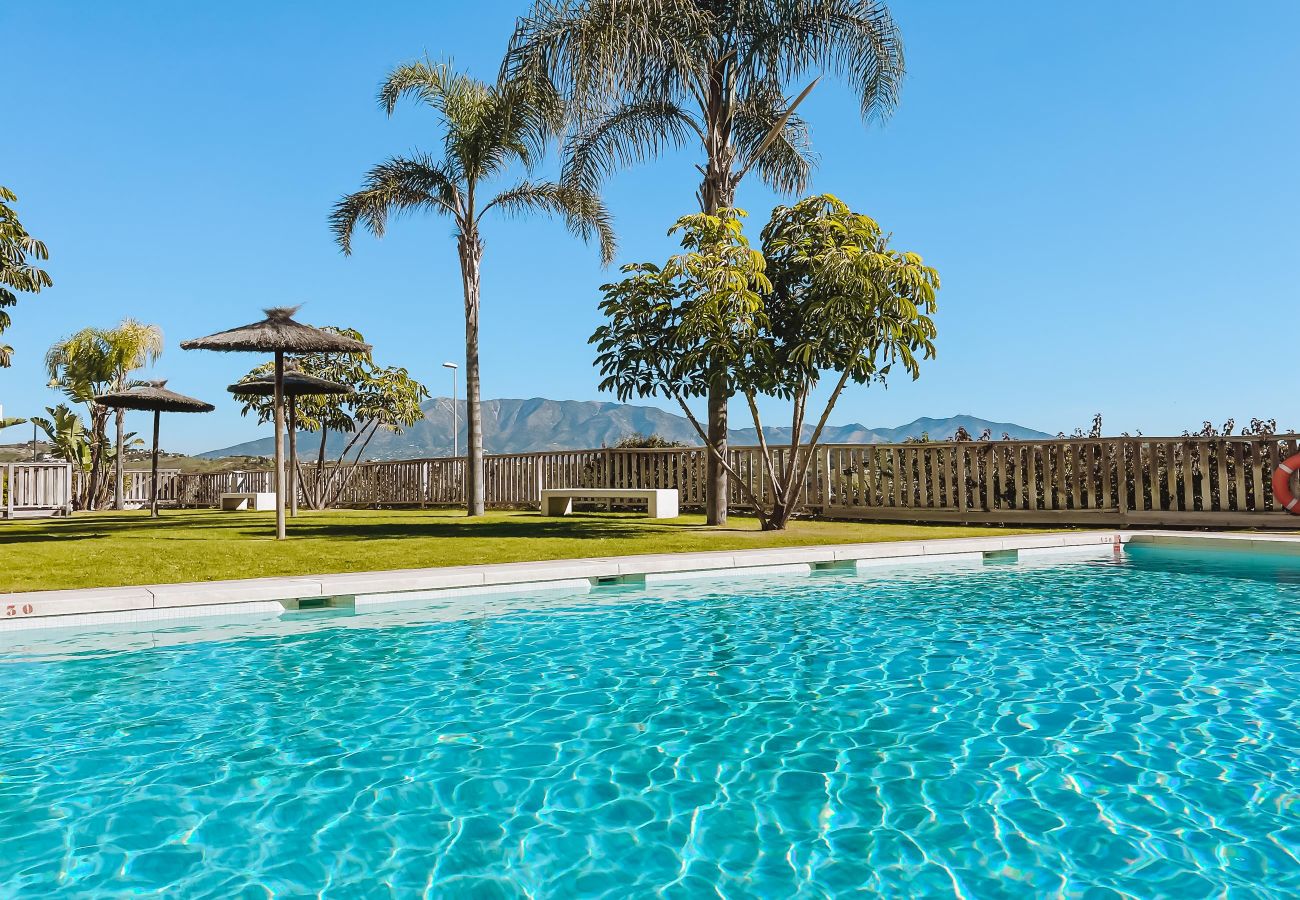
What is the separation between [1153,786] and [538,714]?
7.83 feet

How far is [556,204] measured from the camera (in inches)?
645

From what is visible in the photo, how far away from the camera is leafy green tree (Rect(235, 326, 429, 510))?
874 inches

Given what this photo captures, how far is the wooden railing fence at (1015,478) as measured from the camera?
11633mm

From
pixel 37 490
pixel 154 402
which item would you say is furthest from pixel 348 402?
pixel 37 490

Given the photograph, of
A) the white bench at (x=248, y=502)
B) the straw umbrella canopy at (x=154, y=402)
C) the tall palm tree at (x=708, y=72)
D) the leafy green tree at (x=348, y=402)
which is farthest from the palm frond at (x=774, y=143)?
the white bench at (x=248, y=502)

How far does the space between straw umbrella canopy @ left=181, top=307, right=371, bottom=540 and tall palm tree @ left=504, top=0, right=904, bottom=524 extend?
15.3ft

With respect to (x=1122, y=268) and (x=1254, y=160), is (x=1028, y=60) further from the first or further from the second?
(x=1122, y=268)

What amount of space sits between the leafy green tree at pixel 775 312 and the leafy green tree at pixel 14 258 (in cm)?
668

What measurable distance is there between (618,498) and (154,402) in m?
9.69

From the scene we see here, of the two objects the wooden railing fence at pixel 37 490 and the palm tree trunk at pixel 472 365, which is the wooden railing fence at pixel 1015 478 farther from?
the wooden railing fence at pixel 37 490

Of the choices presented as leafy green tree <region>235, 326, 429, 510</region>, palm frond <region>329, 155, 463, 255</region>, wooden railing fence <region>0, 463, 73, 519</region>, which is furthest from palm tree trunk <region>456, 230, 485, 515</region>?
wooden railing fence <region>0, 463, 73, 519</region>

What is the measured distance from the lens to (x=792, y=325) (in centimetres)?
1086

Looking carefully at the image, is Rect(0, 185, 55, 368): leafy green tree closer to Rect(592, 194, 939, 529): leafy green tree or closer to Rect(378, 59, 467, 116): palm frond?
Rect(592, 194, 939, 529): leafy green tree

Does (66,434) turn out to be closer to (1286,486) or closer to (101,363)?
(101,363)
